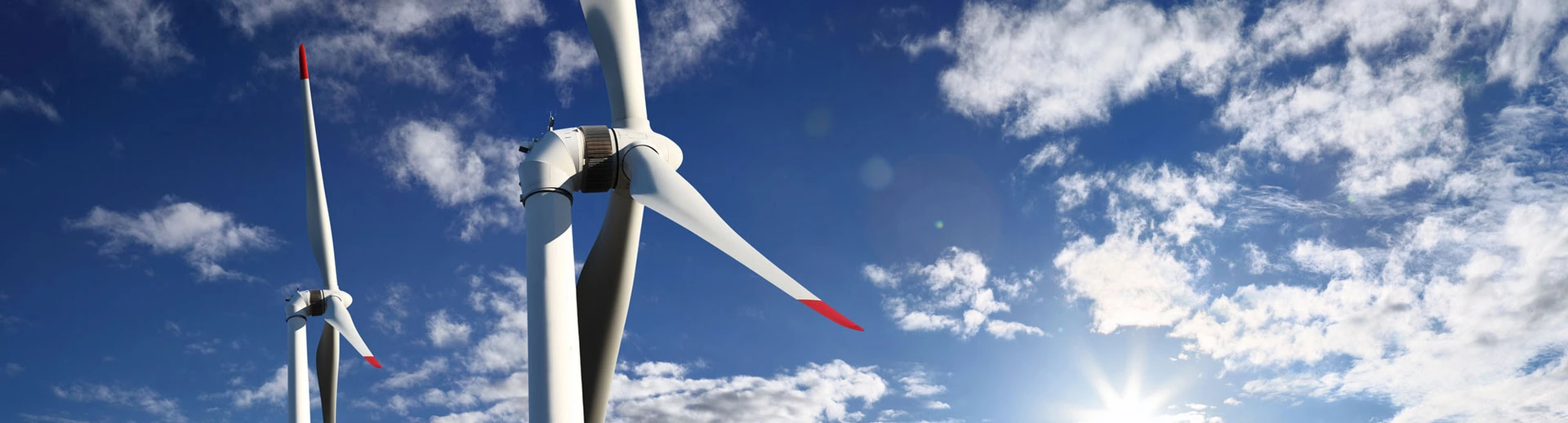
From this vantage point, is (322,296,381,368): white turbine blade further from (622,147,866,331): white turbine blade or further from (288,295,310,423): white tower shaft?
(622,147,866,331): white turbine blade

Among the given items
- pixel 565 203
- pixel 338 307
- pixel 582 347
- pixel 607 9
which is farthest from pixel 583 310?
pixel 338 307

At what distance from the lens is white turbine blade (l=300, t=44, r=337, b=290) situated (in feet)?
168

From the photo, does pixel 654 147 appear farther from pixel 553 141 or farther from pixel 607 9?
pixel 607 9

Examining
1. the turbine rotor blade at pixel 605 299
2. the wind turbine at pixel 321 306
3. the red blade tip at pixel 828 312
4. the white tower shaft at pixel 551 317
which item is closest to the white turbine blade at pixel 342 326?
the wind turbine at pixel 321 306

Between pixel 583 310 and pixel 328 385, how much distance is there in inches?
1399

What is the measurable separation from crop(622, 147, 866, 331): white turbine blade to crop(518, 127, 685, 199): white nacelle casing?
1359 millimetres

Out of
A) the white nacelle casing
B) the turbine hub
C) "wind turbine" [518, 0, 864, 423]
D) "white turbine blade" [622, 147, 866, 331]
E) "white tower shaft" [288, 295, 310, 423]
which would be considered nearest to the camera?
"wind turbine" [518, 0, 864, 423]

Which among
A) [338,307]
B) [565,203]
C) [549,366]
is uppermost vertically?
[338,307]

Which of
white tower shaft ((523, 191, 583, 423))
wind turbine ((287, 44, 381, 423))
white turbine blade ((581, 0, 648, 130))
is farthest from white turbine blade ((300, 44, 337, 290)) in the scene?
white tower shaft ((523, 191, 583, 423))

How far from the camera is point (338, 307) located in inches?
2019

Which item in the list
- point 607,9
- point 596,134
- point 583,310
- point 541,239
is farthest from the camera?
point 607,9

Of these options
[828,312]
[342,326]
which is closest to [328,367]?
[342,326]

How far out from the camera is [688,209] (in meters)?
22.1

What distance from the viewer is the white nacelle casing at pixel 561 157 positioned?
21625 millimetres
